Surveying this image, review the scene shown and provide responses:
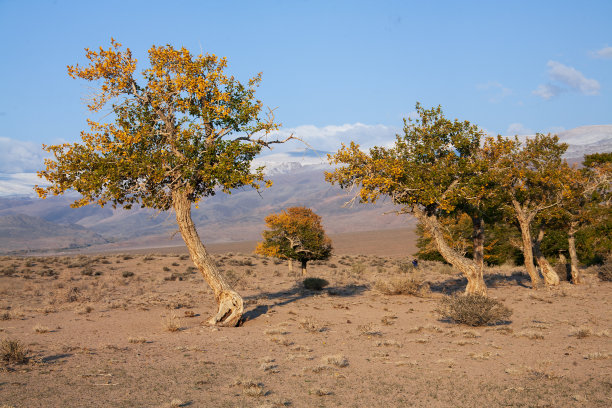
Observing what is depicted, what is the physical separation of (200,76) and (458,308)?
11369mm

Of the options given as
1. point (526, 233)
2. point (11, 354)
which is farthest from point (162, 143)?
point (526, 233)

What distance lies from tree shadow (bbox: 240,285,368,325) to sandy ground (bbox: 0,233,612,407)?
196 millimetres

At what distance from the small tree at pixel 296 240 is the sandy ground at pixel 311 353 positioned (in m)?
14.5

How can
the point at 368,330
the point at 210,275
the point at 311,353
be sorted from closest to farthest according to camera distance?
the point at 311,353, the point at 368,330, the point at 210,275

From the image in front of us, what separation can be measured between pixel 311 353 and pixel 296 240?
26.2 m

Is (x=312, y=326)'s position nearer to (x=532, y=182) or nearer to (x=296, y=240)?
(x=532, y=182)

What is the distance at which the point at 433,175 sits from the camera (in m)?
20.8

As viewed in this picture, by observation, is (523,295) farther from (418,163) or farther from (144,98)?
(144,98)

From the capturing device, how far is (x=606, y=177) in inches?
957

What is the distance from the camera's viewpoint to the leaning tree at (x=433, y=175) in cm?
2014

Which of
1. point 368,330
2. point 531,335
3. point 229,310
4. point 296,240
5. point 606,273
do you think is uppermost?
point 296,240

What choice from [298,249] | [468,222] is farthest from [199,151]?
[468,222]

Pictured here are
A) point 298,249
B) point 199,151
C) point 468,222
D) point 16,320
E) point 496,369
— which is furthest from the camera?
point 468,222

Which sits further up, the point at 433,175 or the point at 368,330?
the point at 433,175
